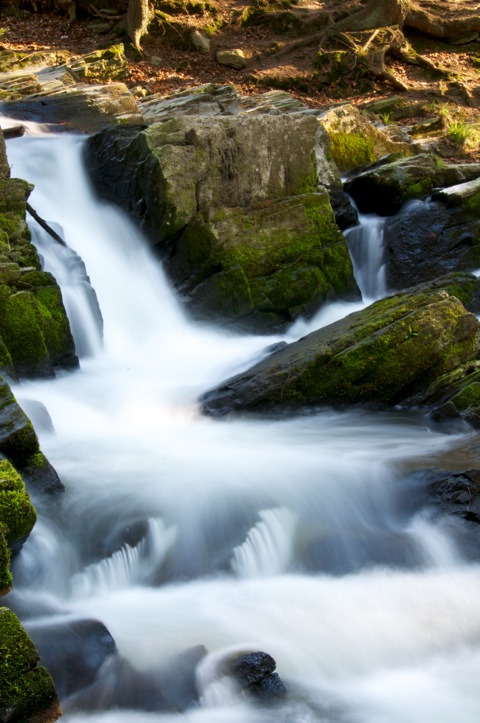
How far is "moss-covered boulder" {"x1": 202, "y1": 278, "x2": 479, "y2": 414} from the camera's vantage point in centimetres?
774

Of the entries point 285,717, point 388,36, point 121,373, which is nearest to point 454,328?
point 121,373

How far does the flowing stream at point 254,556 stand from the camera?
4.39 meters

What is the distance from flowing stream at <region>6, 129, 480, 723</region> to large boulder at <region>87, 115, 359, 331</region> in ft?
6.82

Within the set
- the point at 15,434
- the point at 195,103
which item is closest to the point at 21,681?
the point at 15,434

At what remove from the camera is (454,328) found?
311 inches

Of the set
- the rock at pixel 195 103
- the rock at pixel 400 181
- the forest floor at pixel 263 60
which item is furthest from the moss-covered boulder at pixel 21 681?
the forest floor at pixel 263 60

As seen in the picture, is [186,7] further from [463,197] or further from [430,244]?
[430,244]

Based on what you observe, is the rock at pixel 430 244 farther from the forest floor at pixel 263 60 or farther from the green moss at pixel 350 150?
the forest floor at pixel 263 60

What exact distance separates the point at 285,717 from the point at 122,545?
74.8 inches

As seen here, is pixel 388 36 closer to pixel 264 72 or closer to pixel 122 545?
pixel 264 72

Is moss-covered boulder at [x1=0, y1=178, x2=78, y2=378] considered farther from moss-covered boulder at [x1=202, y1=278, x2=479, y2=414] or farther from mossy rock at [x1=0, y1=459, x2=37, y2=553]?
mossy rock at [x1=0, y1=459, x2=37, y2=553]

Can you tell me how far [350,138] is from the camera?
560 inches

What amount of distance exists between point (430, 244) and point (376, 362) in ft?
15.1

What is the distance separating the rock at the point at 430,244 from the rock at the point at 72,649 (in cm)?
820
